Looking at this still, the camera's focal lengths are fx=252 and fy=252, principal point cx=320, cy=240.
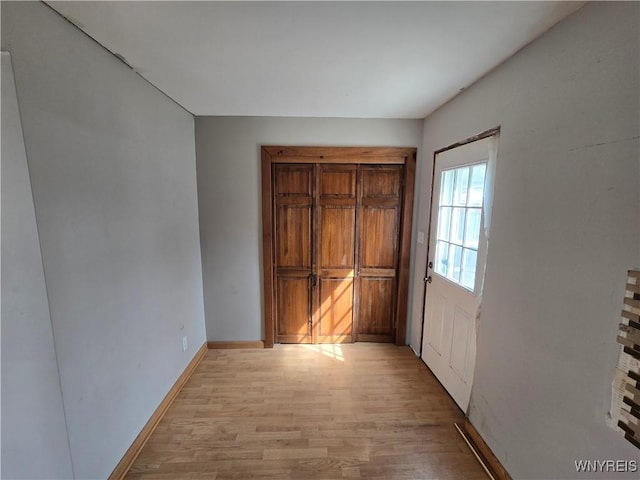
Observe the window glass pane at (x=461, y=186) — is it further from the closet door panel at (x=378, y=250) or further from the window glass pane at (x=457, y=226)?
the closet door panel at (x=378, y=250)

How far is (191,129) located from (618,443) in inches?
A: 130

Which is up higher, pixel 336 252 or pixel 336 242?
pixel 336 242

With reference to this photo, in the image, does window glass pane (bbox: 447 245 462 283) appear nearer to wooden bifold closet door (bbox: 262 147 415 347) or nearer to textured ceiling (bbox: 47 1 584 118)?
wooden bifold closet door (bbox: 262 147 415 347)

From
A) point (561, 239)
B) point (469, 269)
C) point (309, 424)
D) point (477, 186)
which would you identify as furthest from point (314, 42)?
point (309, 424)

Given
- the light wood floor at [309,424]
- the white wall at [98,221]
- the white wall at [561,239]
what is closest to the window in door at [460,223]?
the white wall at [561,239]

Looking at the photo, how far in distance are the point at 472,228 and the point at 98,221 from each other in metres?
2.32

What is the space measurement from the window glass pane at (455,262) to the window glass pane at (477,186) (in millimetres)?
385

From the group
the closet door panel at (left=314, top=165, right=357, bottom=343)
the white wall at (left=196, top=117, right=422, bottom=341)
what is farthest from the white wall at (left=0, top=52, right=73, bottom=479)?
the closet door panel at (left=314, top=165, right=357, bottom=343)

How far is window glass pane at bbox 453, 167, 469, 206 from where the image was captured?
6.25ft

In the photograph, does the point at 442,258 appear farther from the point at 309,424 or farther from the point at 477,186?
the point at 309,424

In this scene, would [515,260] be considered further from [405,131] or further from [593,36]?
[405,131]

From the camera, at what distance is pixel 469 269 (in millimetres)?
1870

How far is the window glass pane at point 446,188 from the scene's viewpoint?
2.12 m

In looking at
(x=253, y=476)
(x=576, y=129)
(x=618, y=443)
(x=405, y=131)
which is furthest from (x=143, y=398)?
(x=405, y=131)
